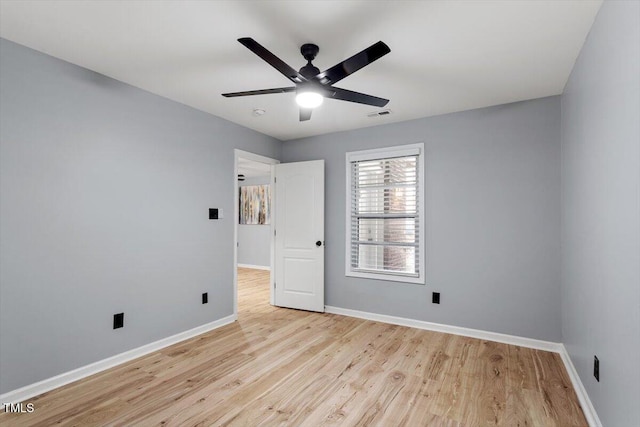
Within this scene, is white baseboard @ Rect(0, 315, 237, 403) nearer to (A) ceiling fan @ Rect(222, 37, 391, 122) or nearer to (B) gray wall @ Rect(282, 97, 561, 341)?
(B) gray wall @ Rect(282, 97, 561, 341)

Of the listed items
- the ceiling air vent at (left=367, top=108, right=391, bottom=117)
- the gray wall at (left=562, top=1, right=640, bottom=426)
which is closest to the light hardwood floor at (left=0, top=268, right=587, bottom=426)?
the gray wall at (left=562, top=1, right=640, bottom=426)

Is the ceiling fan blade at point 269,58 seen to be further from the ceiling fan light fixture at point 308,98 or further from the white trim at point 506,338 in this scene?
the white trim at point 506,338

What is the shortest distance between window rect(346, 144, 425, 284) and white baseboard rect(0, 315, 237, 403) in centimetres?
212

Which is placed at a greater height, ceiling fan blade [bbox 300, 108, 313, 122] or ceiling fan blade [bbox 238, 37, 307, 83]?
ceiling fan blade [bbox 238, 37, 307, 83]

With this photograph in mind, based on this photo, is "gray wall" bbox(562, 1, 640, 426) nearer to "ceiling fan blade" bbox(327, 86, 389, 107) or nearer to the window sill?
"ceiling fan blade" bbox(327, 86, 389, 107)

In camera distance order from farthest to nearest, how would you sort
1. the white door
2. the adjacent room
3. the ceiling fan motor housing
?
the white door, the ceiling fan motor housing, the adjacent room

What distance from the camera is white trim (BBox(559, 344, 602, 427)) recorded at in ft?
6.49

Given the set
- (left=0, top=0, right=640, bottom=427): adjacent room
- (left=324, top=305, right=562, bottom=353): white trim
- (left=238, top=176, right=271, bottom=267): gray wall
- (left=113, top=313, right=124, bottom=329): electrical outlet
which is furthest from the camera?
(left=238, top=176, right=271, bottom=267): gray wall

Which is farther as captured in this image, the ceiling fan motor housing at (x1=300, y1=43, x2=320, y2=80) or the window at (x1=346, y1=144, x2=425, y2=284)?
the window at (x1=346, y1=144, x2=425, y2=284)

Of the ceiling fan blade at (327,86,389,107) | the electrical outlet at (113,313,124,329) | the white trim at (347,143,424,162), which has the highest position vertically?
the ceiling fan blade at (327,86,389,107)

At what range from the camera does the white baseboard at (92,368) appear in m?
2.26

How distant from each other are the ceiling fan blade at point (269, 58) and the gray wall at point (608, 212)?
171cm

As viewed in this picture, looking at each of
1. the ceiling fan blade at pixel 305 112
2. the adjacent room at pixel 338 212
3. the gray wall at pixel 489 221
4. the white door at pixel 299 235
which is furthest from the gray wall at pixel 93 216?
the gray wall at pixel 489 221

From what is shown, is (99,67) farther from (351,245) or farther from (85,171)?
(351,245)
